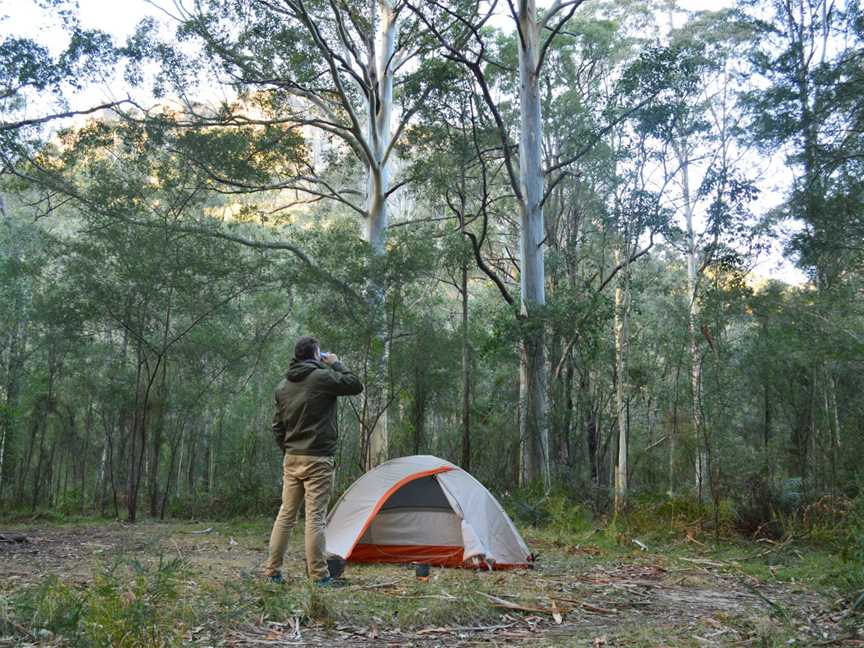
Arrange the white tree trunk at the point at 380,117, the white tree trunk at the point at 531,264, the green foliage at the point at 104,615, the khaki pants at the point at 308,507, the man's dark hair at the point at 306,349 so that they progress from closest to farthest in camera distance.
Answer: the green foliage at the point at 104,615 → the khaki pants at the point at 308,507 → the man's dark hair at the point at 306,349 → the white tree trunk at the point at 531,264 → the white tree trunk at the point at 380,117

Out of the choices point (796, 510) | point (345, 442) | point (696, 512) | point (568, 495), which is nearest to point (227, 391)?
point (345, 442)

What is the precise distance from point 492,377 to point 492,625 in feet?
51.8

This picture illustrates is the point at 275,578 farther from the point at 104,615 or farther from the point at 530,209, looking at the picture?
the point at 530,209

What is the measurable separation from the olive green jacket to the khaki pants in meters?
0.09

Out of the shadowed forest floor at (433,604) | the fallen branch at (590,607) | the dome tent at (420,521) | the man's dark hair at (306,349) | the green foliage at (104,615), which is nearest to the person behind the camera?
the green foliage at (104,615)

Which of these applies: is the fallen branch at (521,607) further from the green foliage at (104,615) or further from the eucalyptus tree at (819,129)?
the eucalyptus tree at (819,129)

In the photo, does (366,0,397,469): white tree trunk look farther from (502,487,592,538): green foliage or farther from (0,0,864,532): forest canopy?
(502,487,592,538): green foliage

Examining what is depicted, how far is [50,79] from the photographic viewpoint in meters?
10.8

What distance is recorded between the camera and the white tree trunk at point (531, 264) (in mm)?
12258

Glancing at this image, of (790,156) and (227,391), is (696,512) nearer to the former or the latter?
(790,156)

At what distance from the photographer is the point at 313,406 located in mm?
5414

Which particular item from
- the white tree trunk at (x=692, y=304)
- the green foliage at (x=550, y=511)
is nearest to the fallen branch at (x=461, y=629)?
the green foliage at (x=550, y=511)

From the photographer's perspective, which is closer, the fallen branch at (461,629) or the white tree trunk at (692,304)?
the fallen branch at (461,629)

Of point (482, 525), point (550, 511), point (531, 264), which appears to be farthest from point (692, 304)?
point (482, 525)
